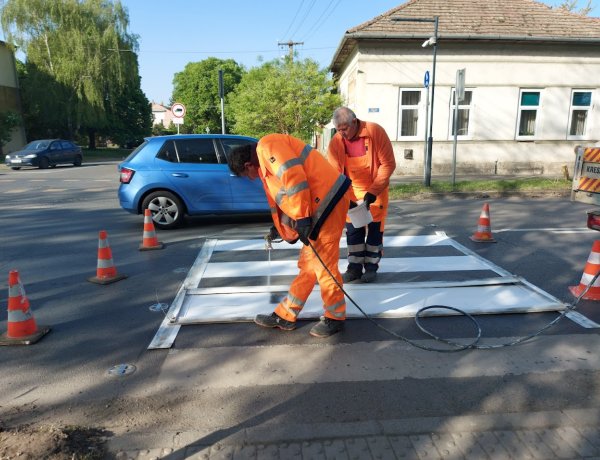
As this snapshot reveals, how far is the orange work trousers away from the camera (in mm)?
3654

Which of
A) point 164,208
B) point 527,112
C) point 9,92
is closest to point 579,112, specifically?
point 527,112

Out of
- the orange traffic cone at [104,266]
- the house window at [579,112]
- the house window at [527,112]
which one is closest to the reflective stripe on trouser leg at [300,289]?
the orange traffic cone at [104,266]

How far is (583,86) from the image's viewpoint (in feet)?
57.9

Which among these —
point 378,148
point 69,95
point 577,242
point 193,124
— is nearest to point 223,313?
point 378,148

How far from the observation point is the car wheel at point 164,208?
8.12 m

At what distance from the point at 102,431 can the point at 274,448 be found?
39.4 inches

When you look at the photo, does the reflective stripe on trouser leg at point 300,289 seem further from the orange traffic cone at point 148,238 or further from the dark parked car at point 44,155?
the dark parked car at point 44,155

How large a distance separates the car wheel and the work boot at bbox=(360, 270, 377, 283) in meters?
4.19

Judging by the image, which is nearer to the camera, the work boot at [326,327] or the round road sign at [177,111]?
the work boot at [326,327]

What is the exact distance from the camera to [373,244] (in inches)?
205

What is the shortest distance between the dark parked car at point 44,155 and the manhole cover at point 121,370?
76.7 feet

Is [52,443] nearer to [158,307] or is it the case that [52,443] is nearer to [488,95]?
[158,307]

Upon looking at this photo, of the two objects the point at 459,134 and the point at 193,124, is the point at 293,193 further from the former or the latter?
the point at 193,124

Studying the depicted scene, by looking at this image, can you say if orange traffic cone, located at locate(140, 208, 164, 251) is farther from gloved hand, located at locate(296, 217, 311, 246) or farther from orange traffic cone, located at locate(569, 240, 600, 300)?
orange traffic cone, located at locate(569, 240, 600, 300)
